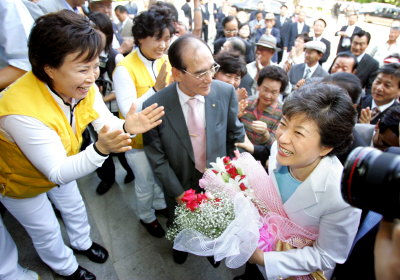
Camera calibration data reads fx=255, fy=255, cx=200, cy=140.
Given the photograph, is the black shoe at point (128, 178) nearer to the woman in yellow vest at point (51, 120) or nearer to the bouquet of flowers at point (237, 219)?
the woman in yellow vest at point (51, 120)

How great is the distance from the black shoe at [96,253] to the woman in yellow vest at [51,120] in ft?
2.24

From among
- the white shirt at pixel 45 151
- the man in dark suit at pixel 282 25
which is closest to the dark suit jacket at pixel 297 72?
the white shirt at pixel 45 151

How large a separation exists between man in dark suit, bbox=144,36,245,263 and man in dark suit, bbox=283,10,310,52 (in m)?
6.53

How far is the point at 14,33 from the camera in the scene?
5.55 feet

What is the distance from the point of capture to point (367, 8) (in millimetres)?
18344

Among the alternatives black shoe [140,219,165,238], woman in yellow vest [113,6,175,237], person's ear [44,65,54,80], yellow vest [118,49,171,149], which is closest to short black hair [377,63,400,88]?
woman in yellow vest [113,6,175,237]

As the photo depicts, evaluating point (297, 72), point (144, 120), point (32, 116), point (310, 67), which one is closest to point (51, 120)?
point (32, 116)

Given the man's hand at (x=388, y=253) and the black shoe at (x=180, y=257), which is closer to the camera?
the man's hand at (x=388, y=253)

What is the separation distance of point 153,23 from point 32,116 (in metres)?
1.34

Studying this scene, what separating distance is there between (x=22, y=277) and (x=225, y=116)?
1878 mm

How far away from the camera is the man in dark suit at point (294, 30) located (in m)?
7.39

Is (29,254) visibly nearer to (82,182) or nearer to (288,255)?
(82,182)

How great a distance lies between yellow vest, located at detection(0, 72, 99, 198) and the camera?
1.28 meters

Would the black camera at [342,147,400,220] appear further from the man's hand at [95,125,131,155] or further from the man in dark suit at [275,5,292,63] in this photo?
the man in dark suit at [275,5,292,63]
